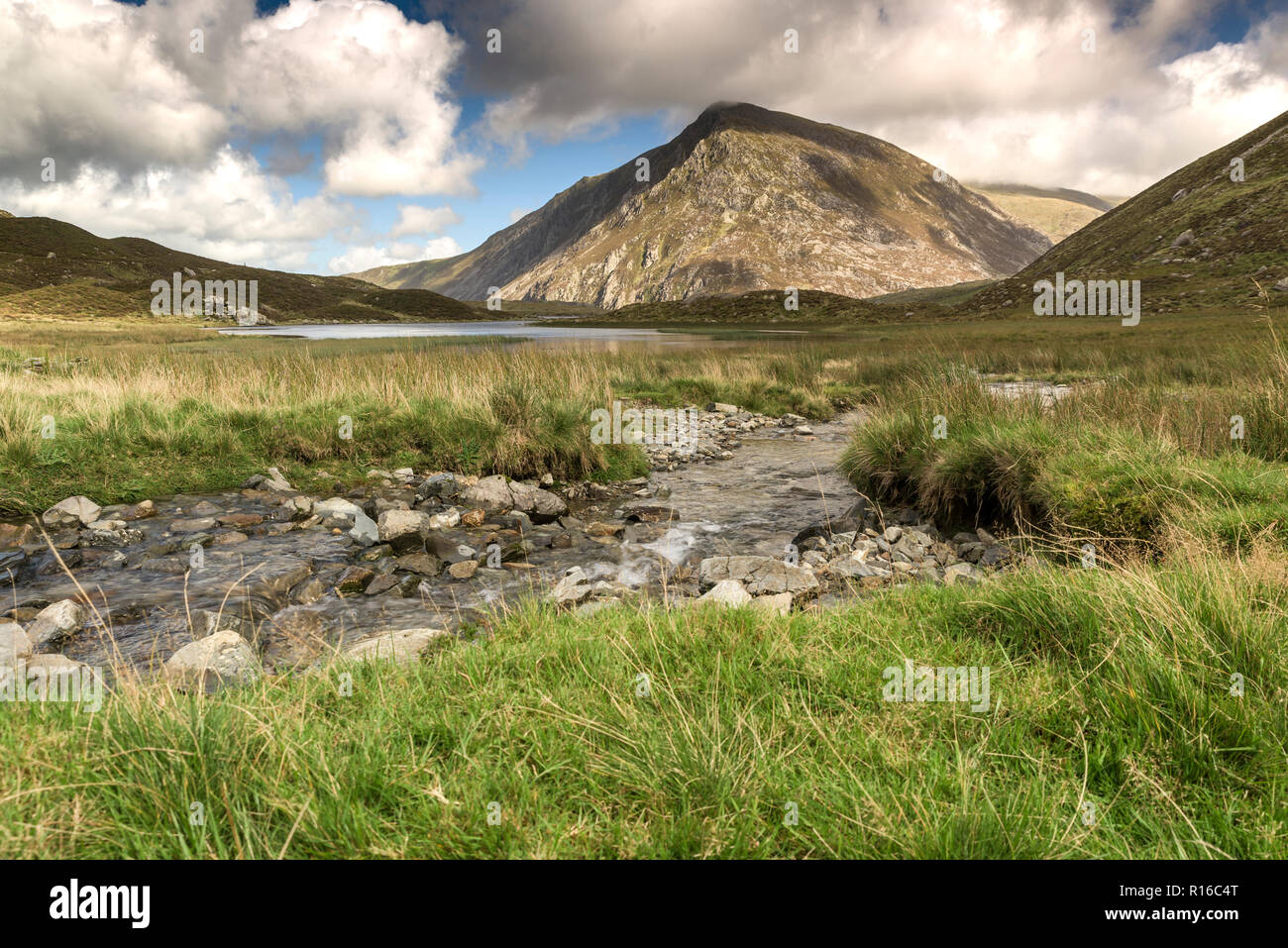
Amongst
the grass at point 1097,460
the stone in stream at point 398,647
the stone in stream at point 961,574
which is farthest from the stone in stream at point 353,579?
the grass at point 1097,460

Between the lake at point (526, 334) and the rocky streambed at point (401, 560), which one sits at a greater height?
the lake at point (526, 334)

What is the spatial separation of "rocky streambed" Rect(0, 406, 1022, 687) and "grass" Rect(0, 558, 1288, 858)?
1180 millimetres

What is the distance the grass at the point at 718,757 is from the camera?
2064 millimetres

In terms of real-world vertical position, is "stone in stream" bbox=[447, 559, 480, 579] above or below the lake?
below

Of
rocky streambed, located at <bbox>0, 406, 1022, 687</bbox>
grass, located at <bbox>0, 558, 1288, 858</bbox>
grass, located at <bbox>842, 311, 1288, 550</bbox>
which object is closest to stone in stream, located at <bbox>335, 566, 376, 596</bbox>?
rocky streambed, located at <bbox>0, 406, 1022, 687</bbox>

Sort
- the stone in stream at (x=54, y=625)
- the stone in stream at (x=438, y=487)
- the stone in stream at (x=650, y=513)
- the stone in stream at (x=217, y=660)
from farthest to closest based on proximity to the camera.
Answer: the stone in stream at (x=438, y=487) → the stone in stream at (x=650, y=513) → the stone in stream at (x=54, y=625) → the stone in stream at (x=217, y=660)

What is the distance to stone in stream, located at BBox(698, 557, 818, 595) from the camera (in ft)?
20.5

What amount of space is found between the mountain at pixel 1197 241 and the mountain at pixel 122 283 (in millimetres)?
123525

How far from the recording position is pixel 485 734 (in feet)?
9.05

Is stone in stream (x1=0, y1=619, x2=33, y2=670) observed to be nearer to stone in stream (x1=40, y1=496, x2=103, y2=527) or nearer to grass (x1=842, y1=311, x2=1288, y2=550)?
stone in stream (x1=40, y1=496, x2=103, y2=527)

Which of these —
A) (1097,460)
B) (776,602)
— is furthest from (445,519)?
(1097,460)

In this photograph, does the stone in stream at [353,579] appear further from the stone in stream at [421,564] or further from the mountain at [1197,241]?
the mountain at [1197,241]

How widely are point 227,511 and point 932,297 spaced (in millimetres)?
213716

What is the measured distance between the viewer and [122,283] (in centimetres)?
11875
